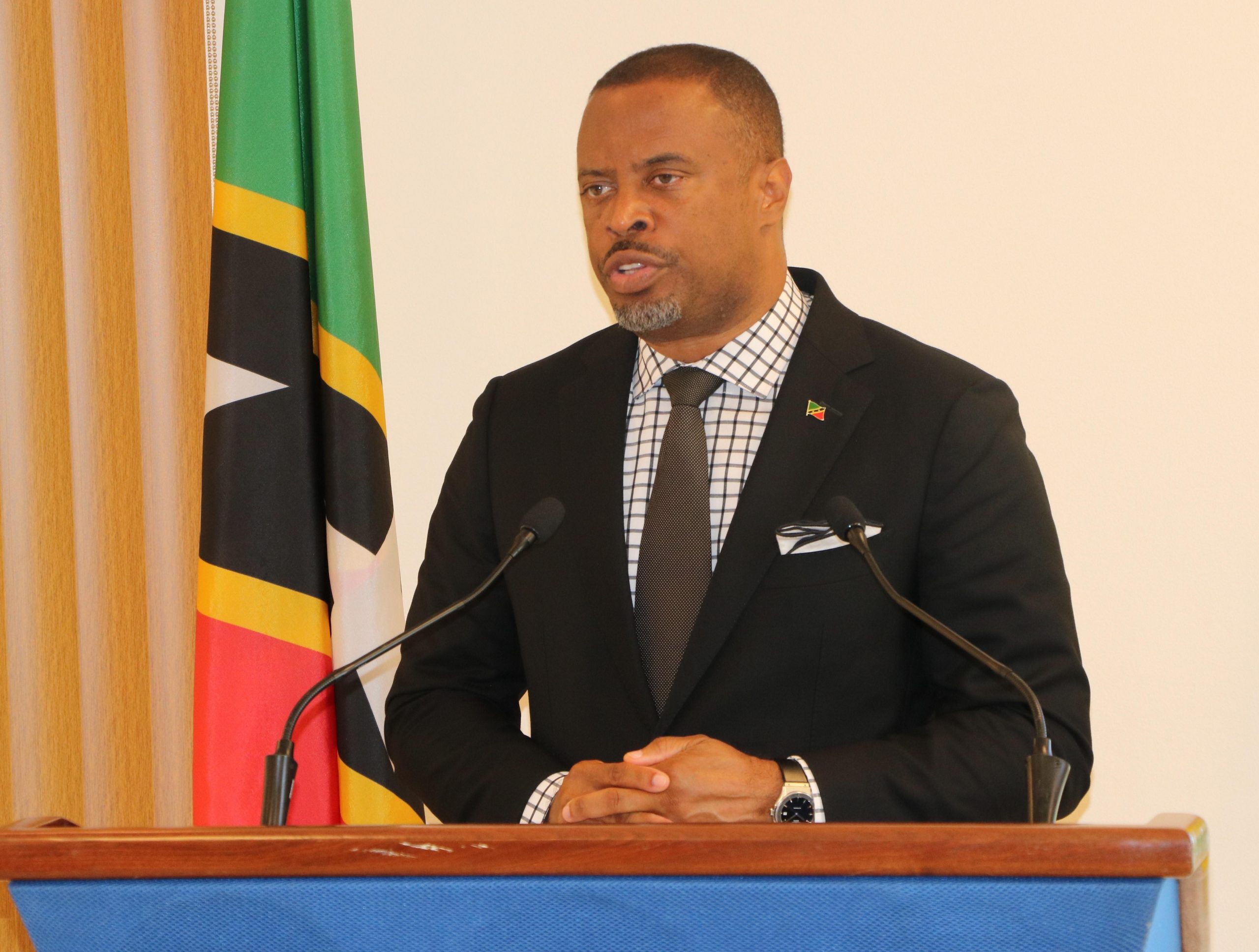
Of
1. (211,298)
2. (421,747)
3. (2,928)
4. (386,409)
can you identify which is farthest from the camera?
(386,409)

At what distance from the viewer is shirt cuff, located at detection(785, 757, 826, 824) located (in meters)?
1.66

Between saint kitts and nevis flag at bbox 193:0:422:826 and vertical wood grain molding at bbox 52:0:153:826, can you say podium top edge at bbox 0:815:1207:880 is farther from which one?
vertical wood grain molding at bbox 52:0:153:826

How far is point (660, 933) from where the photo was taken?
1.03 meters

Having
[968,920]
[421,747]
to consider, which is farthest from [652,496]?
[968,920]

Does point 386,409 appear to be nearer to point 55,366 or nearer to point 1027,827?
point 55,366

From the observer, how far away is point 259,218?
2.50 m

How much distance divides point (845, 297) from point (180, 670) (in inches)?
62.3

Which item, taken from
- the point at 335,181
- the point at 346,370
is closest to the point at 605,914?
the point at 346,370

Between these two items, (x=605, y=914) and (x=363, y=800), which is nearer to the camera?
(x=605, y=914)

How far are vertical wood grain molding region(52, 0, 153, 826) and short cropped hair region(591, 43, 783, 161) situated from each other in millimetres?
1230

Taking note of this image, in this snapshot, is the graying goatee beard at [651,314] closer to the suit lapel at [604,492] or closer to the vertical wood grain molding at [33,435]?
the suit lapel at [604,492]

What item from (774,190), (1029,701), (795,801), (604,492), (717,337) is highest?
(774,190)

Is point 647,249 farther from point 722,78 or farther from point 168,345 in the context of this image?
point 168,345

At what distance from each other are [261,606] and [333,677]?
1.02 m
